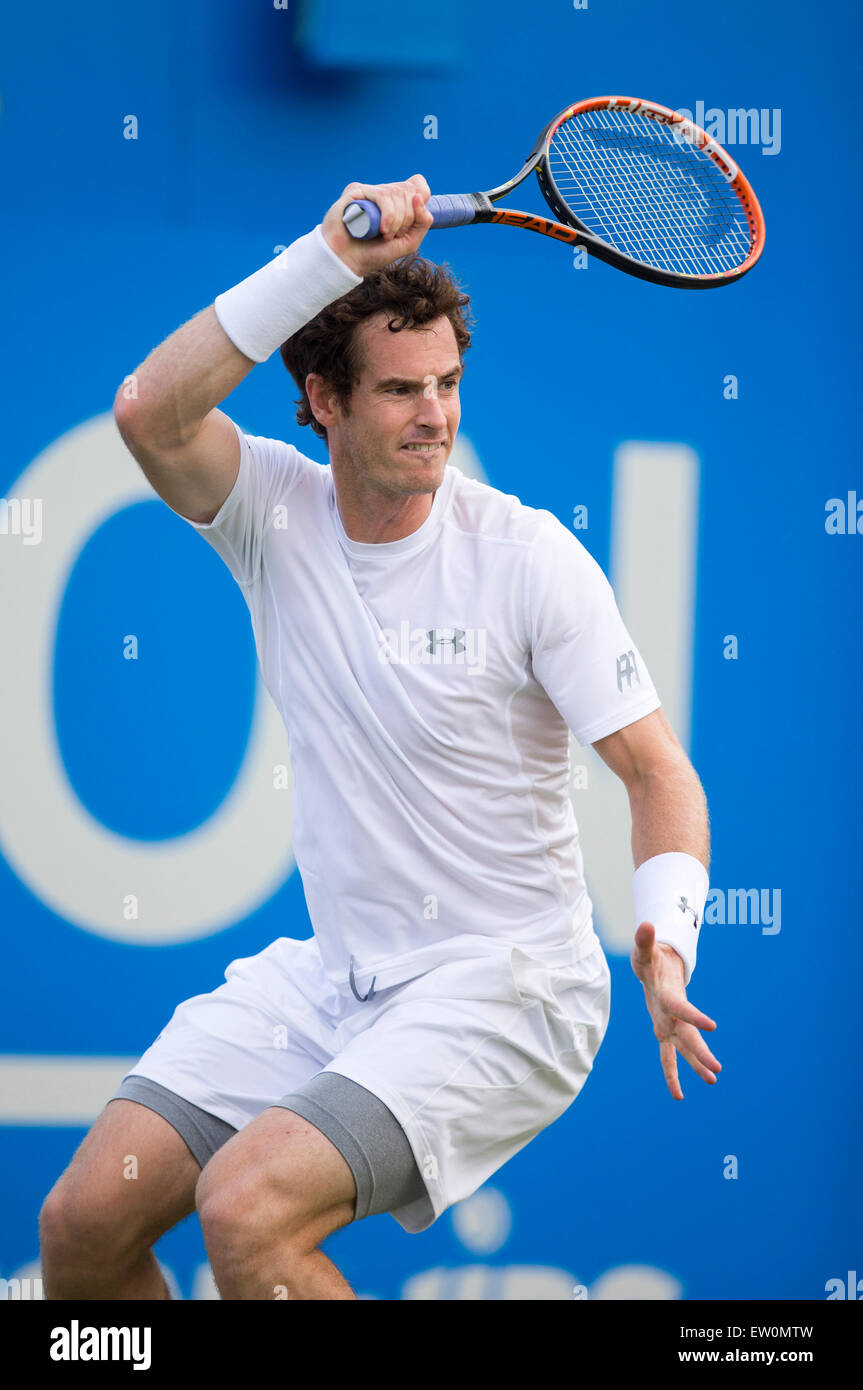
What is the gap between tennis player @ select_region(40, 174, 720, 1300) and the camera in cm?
217

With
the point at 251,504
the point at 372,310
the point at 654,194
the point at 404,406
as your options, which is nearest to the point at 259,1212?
the point at 251,504

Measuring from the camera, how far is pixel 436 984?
7.49 ft

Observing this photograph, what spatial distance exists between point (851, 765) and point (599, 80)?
5.65ft

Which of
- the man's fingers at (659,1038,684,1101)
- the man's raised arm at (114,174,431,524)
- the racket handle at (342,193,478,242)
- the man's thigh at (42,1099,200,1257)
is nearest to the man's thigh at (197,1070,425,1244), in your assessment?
the man's thigh at (42,1099,200,1257)

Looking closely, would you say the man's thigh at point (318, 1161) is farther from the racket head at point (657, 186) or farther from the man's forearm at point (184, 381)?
the racket head at point (657, 186)

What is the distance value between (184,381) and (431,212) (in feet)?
1.48

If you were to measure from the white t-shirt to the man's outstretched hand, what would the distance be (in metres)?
0.38

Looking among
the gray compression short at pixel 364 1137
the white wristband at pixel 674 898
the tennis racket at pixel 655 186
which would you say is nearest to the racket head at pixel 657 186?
the tennis racket at pixel 655 186

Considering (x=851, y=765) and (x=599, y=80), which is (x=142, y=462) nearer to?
(x=599, y=80)

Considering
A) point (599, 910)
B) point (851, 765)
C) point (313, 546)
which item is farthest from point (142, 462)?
point (851, 765)

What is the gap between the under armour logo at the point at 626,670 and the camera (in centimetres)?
225

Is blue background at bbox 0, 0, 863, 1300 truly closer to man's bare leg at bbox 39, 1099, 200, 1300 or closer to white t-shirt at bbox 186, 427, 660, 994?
white t-shirt at bbox 186, 427, 660, 994

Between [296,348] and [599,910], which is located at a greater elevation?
[296,348]

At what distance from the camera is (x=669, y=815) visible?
7.17 ft
